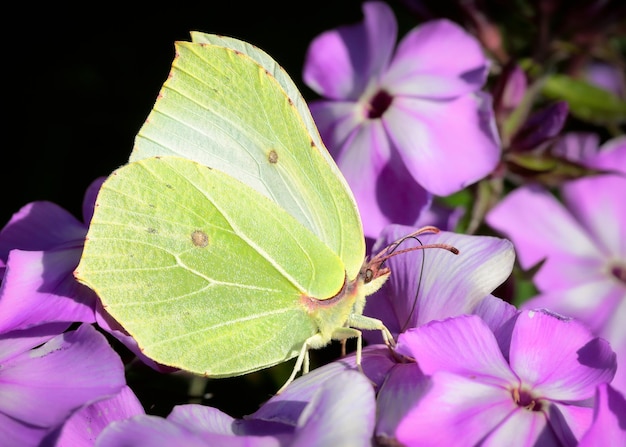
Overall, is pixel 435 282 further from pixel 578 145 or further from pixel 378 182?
pixel 578 145

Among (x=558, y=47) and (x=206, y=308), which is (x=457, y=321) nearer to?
(x=206, y=308)

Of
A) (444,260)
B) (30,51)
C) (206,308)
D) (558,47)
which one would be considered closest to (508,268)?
(444,260)

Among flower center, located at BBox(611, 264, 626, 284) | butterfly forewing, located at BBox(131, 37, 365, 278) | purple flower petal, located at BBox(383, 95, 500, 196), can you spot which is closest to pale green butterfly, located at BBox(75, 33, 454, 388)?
butterfly forewing, located at BBox(131, 37, 365, 278)

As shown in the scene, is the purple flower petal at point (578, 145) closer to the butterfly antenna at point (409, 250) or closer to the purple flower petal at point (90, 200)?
the butterfly antenna at point (409, 250)

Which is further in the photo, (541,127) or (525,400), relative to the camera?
(541,127)

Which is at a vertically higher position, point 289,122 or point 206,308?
point 289,122

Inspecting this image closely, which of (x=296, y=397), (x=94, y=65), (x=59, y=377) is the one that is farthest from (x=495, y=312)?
(x=94, y=65)

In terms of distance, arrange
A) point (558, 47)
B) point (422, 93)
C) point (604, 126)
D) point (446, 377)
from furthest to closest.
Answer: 1. point (604, 126)
2. point (558, 47)
3. point (422, 93)
4. point (446, 377)
